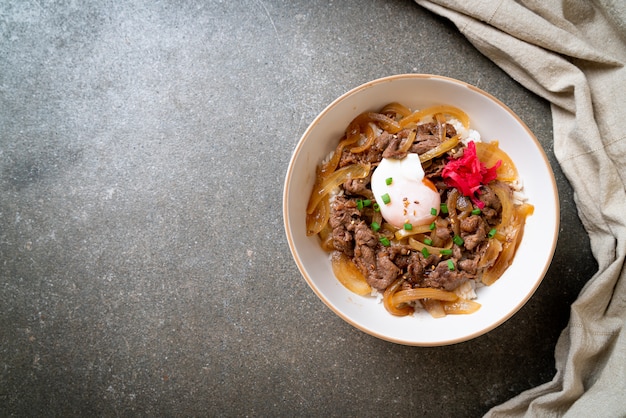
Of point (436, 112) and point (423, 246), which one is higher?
point (436, 112)

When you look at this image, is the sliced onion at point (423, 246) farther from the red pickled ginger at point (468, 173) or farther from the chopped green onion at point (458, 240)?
the red pickled ginger at point (468, 173)

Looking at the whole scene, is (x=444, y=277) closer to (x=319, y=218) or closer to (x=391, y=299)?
(x=391, y=299)

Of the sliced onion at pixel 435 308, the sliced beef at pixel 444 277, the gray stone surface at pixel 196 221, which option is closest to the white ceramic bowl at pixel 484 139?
the sliced onion at pixel 435 308

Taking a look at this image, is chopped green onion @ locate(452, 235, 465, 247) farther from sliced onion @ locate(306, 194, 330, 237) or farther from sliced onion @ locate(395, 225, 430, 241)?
sliced onion @ locate(306, 194, 330, 237)

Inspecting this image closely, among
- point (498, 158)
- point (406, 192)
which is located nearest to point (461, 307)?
point (406, 192)

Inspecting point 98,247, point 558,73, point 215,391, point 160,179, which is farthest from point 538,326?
point 98,247

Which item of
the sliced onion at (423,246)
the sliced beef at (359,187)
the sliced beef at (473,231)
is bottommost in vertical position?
the sliced onion at (423,246)

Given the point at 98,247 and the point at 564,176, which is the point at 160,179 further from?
the point at 564,176
